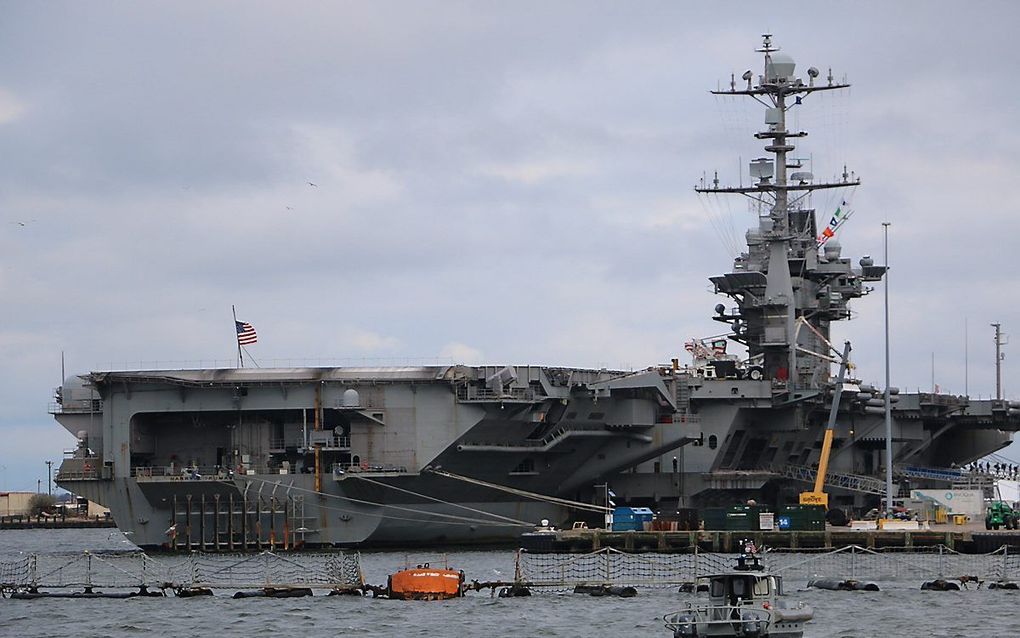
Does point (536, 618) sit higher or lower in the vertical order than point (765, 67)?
lower

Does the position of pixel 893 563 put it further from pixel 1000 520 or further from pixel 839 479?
pixel 839 479

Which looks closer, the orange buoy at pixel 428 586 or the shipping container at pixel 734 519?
the orange buoy at pixel 428 586

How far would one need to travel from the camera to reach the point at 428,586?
3831cm

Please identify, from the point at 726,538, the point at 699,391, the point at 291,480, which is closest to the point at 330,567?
the point at 291,480

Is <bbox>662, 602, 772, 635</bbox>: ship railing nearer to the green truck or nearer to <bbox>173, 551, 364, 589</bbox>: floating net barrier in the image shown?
<bbox>173, 551, 364, 589</bbox>: floating net barrier

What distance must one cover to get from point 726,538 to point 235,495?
13.3m

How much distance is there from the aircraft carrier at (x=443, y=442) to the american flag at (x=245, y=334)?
1110mm

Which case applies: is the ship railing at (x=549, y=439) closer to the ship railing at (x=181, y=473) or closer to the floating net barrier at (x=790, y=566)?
the floating net barrier at (x=790, y=566)

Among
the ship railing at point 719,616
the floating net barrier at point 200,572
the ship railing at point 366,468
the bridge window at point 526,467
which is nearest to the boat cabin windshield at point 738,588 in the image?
the ship railing at point 719,616

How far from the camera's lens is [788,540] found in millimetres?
50969

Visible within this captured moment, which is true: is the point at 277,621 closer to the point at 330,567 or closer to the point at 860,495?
the point at 330,567

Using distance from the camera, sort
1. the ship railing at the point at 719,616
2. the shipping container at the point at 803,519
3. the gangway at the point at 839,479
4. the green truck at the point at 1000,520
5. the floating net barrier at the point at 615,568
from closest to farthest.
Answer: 1. the ship railing at the point at 719,616
2. the floating net barrier at the point at 615,568
3. the shipping container at the point at 803,519
4. the green truck at the point at 1000,520
5. the gangway at the point at 839,479

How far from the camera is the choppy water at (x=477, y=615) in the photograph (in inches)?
1299

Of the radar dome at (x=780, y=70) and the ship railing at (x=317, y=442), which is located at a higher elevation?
the radar dome at (x=780, y=70)
